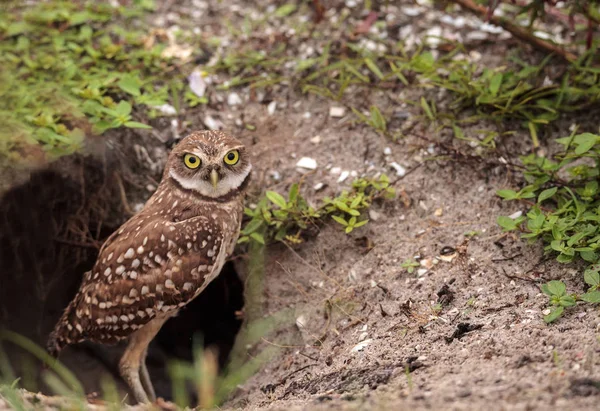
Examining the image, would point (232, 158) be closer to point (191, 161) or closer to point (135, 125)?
point (191, 161)

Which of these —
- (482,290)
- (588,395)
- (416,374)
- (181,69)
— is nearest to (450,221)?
(482,290)

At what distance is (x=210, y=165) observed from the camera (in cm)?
370

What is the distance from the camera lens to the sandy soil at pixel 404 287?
8.87 feet

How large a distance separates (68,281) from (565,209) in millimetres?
3449

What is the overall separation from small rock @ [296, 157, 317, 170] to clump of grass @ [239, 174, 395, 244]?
0.25 meters

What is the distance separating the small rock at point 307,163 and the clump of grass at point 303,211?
0.25 metres

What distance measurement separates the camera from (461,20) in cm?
512

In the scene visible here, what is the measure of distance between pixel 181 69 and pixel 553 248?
9.42ft

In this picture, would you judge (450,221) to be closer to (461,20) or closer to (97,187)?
(461,20)

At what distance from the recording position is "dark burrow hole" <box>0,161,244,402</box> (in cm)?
452

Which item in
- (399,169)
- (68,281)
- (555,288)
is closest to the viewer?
(555,288)

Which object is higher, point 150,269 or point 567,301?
point 567,301

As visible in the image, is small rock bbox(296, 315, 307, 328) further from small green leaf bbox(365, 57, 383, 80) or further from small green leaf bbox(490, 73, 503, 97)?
small green leaf bbox(490, 73, 503, 97)

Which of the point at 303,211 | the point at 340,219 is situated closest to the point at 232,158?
the point at 303,211
